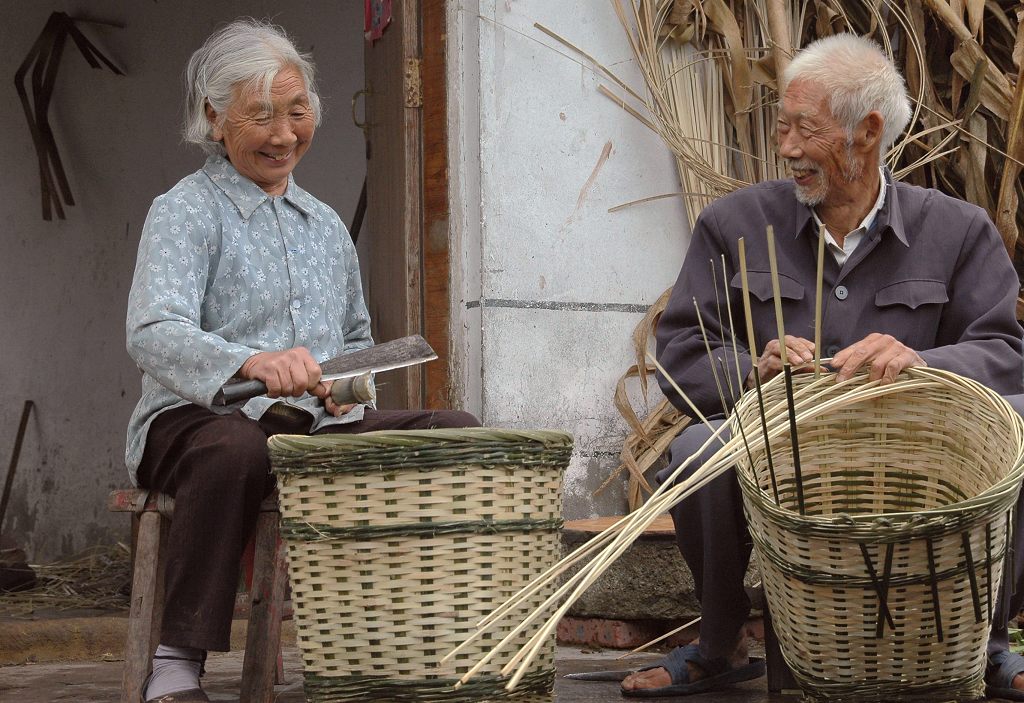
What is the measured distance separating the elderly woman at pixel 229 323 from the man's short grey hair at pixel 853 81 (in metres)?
1.08

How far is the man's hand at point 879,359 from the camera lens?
2182mm

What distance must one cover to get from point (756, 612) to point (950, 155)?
171 cm

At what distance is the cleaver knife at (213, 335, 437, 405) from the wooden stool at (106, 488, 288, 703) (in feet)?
0.79

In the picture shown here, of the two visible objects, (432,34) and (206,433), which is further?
(432,34)

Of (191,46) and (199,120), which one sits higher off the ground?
(191,46)

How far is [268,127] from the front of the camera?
2625 millimetres

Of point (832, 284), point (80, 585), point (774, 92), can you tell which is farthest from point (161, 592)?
point (80, 585)

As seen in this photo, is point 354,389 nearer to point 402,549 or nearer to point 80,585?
point 402,549

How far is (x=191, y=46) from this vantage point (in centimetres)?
639

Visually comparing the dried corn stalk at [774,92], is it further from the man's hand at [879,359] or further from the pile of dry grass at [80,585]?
the pile of dry grass at [80,585]

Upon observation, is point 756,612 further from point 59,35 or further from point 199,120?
point 59,35

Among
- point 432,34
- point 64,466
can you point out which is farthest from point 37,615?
point 432,34

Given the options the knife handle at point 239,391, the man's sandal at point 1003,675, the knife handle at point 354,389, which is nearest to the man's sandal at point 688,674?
the man's sandal at point 1003,675

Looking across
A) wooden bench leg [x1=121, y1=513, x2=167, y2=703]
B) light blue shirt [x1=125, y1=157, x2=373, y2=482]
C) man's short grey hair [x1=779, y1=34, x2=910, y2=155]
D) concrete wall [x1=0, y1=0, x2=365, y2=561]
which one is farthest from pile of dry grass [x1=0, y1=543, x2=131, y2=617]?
man's short grey hair [x1=779, y1=34, x2=910, y2=155]
